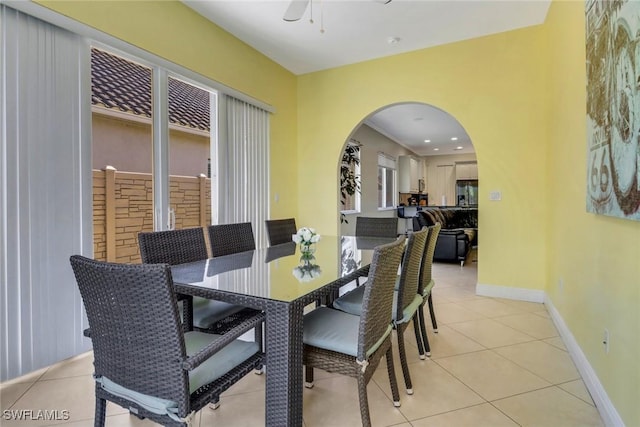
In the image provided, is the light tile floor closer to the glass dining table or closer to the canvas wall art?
the glass dining table

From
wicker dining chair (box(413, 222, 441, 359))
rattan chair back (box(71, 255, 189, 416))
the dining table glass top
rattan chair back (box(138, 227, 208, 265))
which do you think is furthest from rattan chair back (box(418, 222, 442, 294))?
rattan chair back (box(71, 255, 189, 416))

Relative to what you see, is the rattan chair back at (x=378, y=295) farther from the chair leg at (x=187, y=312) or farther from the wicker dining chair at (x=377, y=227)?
the wicker dining chair at (x=377, y=227)

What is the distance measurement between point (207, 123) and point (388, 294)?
2849mm

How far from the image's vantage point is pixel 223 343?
49.4 inches

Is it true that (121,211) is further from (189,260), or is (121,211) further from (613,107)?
(613,107)

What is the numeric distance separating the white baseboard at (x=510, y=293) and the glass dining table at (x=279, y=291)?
232 centimetres

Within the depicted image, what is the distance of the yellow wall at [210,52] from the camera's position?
2516mm

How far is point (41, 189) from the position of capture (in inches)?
85.7

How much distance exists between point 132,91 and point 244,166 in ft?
4.69

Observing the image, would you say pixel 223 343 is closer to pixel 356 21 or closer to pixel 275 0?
pixel 275 0

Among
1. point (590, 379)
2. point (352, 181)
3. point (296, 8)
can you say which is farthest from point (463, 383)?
point (352, 181)

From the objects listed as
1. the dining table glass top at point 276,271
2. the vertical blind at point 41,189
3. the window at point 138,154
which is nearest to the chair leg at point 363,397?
the dining table glass top at point 276,271

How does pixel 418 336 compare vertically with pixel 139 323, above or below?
below

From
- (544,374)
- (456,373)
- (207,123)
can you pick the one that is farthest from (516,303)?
(207,123)
